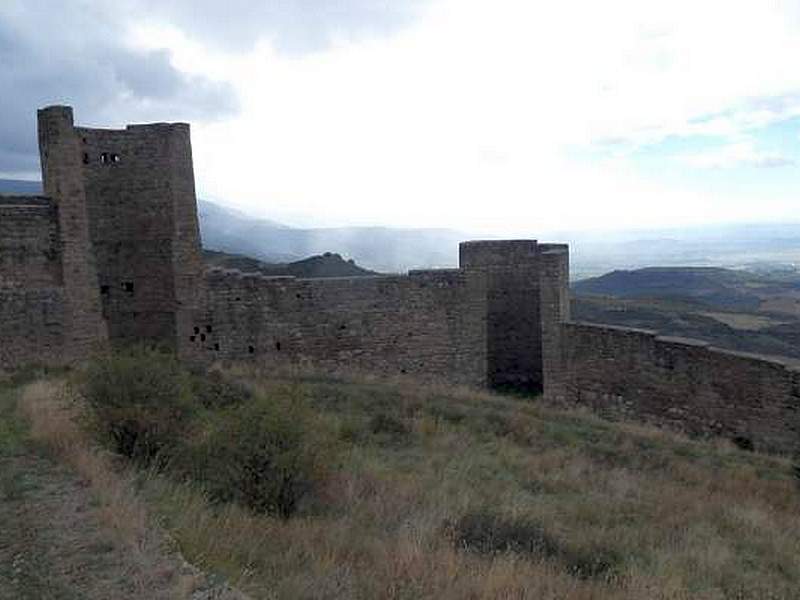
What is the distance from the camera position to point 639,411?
14836mm

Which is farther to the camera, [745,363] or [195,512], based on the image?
[745,363]

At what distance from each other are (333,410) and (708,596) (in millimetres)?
6869

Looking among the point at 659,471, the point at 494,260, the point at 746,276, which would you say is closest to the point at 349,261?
the point at 494,260

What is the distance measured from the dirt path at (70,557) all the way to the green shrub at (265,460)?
47.6 inches

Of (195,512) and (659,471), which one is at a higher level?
(195,512)

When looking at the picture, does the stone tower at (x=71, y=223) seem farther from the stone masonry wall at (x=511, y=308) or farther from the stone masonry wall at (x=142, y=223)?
the stone masonry wall at (x=511, y=308)

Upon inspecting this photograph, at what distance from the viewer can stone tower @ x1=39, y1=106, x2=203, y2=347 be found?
44.4ft

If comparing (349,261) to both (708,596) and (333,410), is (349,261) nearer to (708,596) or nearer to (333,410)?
(333,410)

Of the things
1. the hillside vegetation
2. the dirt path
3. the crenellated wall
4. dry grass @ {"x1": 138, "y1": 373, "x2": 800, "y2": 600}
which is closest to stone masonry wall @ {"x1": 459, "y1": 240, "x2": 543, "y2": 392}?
the crenellated wall

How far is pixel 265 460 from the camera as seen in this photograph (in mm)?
6852

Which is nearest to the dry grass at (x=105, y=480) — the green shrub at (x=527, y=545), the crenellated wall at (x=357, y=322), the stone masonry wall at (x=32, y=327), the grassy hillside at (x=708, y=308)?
the green shrub at (x=527, y=545)

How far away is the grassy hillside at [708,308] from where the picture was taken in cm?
3425

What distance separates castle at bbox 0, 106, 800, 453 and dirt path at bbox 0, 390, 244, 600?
7.42 meters

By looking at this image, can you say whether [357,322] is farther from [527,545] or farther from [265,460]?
[527,545]
